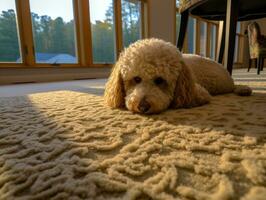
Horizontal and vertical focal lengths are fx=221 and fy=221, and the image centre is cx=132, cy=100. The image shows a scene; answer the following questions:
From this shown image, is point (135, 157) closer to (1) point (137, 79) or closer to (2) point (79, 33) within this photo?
(1) point (137, 79)

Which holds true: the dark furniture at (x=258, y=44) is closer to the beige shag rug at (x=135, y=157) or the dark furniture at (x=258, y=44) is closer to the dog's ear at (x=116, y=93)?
the dog's ear at (x=116, y=93)

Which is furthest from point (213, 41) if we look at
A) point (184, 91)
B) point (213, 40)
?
point (184, 91)

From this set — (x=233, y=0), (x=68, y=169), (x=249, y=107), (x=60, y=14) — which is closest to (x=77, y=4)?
(x=60, y=14)

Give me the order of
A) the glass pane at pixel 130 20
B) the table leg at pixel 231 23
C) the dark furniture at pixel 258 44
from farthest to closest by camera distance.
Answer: the glass pane at pixel 130 20, the dark furniture at pixel 258 44, the table leg at pixel 231 23

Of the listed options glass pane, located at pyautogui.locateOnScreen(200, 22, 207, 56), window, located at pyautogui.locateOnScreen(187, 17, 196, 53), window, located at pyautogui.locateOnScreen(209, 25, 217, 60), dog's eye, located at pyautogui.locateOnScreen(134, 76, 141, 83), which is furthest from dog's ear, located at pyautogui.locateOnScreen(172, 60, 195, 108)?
window, located at pyautogui.locateOnScreen(209, 25, 217, 60)

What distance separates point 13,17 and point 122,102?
2.52 meters

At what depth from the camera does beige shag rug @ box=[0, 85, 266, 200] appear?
0.29m

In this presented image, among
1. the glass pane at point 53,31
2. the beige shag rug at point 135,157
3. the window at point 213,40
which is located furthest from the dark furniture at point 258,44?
the beige shag rug at point 135,157

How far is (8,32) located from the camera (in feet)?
8.70

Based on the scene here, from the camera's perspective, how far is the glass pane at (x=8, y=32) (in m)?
2.61

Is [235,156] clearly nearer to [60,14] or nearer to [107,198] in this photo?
[107,198]

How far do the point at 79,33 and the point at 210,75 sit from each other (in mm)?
2616

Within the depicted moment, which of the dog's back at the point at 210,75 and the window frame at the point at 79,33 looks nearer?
the dog's back at the point at 210,75

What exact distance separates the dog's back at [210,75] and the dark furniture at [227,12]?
228 mm
